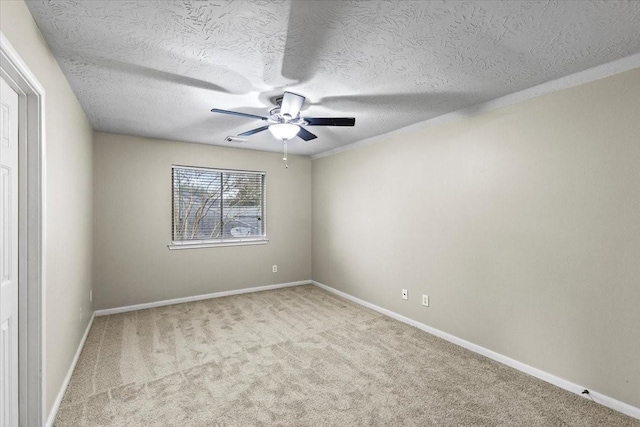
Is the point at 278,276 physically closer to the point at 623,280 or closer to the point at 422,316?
the point at 422,316

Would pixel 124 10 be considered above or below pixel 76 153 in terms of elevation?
above

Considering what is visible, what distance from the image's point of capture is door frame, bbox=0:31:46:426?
68.4 inches

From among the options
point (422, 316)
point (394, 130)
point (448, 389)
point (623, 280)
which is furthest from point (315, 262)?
point (623, 280)

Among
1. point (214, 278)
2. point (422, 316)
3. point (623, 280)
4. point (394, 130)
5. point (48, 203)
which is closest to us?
point (48, 203)

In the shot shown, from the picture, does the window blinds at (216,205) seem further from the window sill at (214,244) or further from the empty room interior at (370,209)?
the empty room interior at (370,209)

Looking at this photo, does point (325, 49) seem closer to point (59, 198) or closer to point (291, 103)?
point (291, 103)

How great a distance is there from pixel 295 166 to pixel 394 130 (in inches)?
81.5

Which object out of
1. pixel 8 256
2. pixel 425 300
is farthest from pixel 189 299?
pixel 425 300

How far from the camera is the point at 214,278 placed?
4.77 metres

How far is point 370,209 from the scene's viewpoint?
4312 mm

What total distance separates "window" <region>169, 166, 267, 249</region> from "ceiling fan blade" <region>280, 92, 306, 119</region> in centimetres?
250

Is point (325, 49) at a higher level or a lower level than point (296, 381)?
higher

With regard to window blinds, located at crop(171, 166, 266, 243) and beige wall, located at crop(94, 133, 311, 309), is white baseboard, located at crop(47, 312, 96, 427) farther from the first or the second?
window blinds, located at crop(171, 166, 266, 243)

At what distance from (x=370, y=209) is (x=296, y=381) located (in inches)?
96.4
